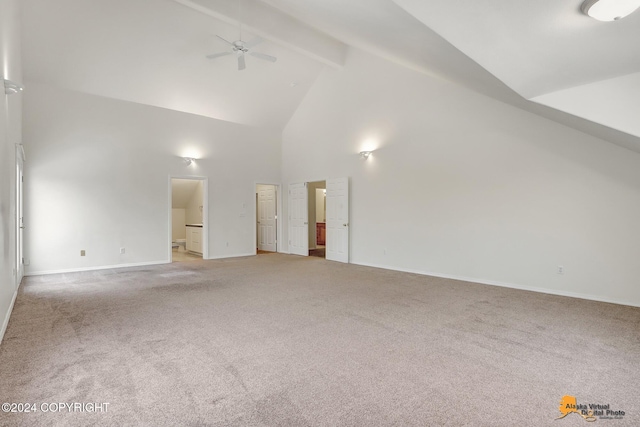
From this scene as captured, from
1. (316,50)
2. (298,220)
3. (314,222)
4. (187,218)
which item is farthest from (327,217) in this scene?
(187,218)

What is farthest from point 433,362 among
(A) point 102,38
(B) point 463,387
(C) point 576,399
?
(A) point 102,38

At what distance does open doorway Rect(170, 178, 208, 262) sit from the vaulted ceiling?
2.73 m

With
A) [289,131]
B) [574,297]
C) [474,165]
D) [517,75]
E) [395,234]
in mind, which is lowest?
[574,297]

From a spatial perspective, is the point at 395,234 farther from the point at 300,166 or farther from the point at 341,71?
the point at 341,71

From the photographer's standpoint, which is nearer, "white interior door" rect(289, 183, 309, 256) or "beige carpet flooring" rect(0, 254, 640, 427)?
"beige carpet flooring" rect(0, 254, 640, 427)

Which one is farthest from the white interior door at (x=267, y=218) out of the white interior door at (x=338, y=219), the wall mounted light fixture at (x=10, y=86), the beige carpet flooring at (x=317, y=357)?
the wall mounted light fixture at (x=10, y=86)

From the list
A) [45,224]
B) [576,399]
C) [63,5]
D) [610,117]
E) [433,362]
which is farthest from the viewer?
[45,224]

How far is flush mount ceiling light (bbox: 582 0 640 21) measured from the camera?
78.4 inches

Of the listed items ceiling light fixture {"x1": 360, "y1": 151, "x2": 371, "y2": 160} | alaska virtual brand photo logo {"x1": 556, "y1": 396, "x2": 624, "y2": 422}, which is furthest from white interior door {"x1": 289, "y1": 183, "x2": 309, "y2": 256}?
alaska virtual brand photo logo {"x1": 556, "y1": 396, "x2": 624, "y2": 422}

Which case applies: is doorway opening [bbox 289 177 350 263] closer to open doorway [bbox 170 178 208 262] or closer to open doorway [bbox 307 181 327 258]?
open doorway [bbox 307 181 327 258]

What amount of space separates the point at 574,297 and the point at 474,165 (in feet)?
7.91

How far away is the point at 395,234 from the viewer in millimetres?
6844

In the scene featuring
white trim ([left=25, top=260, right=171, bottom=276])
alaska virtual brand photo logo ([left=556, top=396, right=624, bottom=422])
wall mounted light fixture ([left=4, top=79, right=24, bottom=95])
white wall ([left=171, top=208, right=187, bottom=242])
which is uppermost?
wall mounted light fixture ([left=4, top=79, right=24, bottom=95])

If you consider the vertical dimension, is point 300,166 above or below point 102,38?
below
